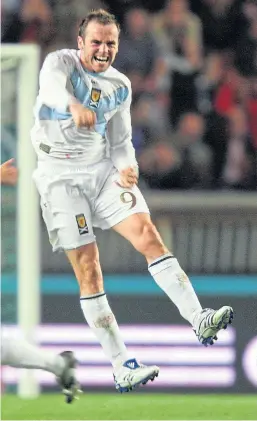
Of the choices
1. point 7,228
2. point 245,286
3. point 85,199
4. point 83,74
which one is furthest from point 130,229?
point 245,286

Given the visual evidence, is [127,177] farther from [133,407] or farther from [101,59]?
[133,407]

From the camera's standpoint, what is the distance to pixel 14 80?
388 inches

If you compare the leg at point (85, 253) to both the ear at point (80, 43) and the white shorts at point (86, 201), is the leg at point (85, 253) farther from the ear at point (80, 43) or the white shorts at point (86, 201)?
the ear at point (80, 43)

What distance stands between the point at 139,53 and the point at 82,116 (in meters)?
2.77

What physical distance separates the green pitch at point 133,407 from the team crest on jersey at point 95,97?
1938 millimetres

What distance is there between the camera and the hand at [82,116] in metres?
7.36

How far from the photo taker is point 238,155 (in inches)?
427

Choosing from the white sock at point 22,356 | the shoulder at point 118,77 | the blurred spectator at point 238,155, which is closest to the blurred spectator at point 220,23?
the blurred spectator at point 238,155

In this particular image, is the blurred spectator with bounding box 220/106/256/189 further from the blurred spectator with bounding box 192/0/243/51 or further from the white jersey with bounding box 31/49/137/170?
the white jersey with bounding box 31/49/137/170

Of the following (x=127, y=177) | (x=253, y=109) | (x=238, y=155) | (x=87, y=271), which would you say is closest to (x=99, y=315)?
(x=87, y=271)

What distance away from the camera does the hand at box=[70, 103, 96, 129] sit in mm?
7355

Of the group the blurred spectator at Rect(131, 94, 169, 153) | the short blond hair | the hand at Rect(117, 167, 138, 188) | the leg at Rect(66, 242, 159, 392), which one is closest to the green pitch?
the leg at Rect(66, 242, 159, 392)

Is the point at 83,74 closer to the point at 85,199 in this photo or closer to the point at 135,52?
the point at 85,199

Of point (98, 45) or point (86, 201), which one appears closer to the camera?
point (98, 45)
